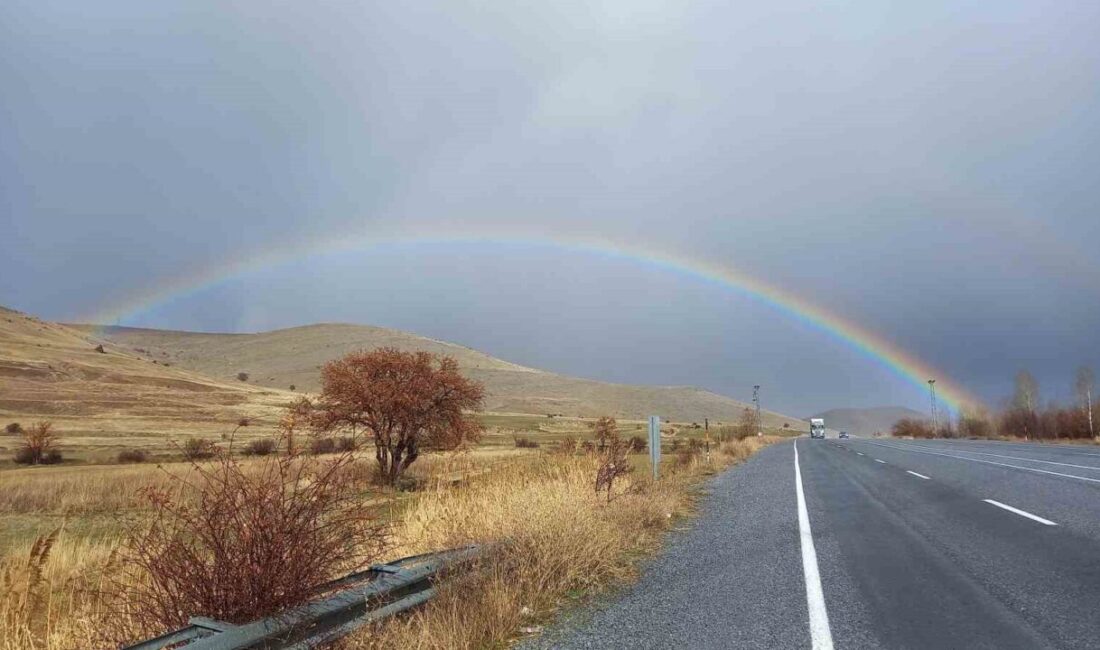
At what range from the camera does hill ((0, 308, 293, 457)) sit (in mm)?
54250

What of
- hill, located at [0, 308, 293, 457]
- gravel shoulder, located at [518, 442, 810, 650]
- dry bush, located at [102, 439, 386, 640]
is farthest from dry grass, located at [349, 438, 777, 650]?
hill, located at [0, 308, 293, 457]

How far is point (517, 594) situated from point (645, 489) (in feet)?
27.5

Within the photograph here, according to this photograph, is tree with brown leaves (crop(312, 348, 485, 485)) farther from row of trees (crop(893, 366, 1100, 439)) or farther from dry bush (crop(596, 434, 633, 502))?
row of trees (crop(893, 366, 1100, 439))

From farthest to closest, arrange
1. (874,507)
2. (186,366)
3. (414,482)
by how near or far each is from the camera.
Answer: (186,366), (414,482), (874,507)

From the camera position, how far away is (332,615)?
181 inches

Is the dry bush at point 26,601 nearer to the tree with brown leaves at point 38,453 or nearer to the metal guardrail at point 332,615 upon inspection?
the metal guardrail at point 332,615

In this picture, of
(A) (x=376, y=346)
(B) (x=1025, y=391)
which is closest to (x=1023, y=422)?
(B) (x=1025, y=391)

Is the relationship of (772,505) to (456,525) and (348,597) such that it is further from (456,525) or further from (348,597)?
(348,597)

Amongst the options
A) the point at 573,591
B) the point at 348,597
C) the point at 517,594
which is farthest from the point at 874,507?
the point at 348,597

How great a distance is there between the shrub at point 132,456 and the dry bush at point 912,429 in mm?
109352

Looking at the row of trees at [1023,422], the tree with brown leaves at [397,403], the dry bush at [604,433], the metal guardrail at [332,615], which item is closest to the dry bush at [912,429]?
the row of trees at [1023,422]

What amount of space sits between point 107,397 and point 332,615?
77181 mm

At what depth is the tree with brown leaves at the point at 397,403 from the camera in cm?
2523

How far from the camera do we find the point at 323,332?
7387 inches
